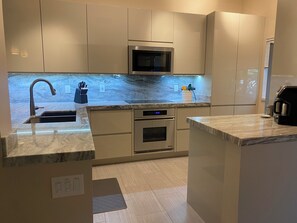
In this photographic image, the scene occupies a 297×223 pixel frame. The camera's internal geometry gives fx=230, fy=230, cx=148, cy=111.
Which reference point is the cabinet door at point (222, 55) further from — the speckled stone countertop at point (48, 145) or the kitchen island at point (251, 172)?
the speckled stone countertop at point (48, 145)

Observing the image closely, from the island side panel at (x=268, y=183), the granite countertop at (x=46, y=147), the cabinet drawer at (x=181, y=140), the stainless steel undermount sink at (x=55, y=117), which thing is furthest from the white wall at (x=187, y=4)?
the island side panel at (x=268, y=183)

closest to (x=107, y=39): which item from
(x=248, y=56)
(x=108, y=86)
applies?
(x=108, y=86)

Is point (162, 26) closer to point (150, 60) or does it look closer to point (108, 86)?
point (150, 60)

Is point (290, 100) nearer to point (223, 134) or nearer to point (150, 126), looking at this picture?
point (223, 134)

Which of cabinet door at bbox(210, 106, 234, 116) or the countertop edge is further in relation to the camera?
cabinet door at bbox(210, 106, 234, 116)

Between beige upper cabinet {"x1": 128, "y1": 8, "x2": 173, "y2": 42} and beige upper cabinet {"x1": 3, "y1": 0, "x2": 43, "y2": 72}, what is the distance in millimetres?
1278

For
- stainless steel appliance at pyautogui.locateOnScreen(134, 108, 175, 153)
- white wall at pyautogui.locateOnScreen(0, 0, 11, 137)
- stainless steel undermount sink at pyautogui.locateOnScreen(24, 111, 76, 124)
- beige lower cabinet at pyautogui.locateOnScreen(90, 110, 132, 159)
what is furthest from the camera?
stainless steel appliance at pyautogui.locateOnScreen(134, 108, 175, 153)

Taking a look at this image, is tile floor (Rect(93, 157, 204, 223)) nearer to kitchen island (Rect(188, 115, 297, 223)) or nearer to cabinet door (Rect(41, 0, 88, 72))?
kitchen island (Rect(188, 115, 297, 223))

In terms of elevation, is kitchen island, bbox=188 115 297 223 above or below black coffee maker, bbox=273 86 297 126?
below

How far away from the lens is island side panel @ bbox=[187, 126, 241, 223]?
1.64 m

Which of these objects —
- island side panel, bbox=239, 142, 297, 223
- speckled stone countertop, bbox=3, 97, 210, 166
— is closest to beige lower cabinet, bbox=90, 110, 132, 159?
speckled stone countertop, bbox=3, 97, 210, 166

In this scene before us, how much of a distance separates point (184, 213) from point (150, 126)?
1.48 metres

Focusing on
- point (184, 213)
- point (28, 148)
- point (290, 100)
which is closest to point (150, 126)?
point (184, 213)

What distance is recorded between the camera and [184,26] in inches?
144
